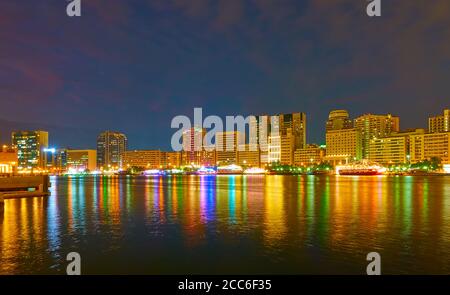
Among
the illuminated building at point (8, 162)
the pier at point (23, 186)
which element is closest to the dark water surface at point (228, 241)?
the pier at point (23, 186)

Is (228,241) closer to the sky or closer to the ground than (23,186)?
closer to the ground

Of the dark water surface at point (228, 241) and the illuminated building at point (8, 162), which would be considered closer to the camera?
the dark water surface at point (228, 241)

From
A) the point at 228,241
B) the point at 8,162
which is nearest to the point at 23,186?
the point at 8,162

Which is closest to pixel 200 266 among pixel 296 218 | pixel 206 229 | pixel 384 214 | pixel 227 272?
pixel 227 272

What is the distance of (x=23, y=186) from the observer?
61438 millimetres

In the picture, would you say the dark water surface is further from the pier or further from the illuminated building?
the illuminated building

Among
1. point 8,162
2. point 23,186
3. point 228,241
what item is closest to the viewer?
point 228,241

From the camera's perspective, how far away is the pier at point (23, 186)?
189ft

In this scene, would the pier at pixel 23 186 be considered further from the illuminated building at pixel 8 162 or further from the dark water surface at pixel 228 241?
the dark water surface at pixel 228 241

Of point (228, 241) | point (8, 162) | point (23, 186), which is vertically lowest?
point (228, 241)

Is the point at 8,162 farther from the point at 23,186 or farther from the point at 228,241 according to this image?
the point at 228,241

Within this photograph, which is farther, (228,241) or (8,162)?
(8,162)

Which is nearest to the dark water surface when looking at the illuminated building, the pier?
the pier

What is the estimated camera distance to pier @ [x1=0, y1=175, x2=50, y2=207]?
5759cm
